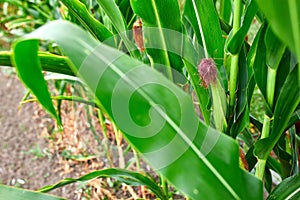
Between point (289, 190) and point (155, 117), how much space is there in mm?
214

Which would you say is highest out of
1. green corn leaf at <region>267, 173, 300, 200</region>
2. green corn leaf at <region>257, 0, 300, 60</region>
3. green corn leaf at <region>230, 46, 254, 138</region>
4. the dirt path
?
green corn leaf at <region>257, 0, 300, 60</region>

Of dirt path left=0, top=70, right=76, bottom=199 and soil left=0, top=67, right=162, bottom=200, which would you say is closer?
soil left=0, top=67, right=162, bottom=200

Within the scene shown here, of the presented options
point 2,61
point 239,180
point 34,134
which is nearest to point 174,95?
point 239,180

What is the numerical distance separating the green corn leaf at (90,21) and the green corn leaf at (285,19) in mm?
367

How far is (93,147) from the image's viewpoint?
5.25ft

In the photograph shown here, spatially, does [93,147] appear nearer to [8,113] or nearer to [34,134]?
[34,134]

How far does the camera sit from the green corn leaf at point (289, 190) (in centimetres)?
52

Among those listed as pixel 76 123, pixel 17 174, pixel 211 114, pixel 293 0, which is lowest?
pixel 17 174

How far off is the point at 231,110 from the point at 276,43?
0.14 meters

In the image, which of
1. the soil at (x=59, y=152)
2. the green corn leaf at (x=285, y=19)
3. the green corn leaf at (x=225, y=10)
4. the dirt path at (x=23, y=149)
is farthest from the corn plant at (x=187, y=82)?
the dirt path at (x=23, y=149)

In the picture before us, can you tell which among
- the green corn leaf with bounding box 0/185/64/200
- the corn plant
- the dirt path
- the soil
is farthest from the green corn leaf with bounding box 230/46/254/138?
the dirt path

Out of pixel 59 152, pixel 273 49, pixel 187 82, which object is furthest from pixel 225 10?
pixel 59 152

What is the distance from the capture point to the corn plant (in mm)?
370

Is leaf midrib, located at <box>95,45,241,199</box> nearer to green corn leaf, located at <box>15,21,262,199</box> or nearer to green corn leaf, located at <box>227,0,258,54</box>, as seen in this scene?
green corn leaf, located at <box>15,21,262,199</box>
